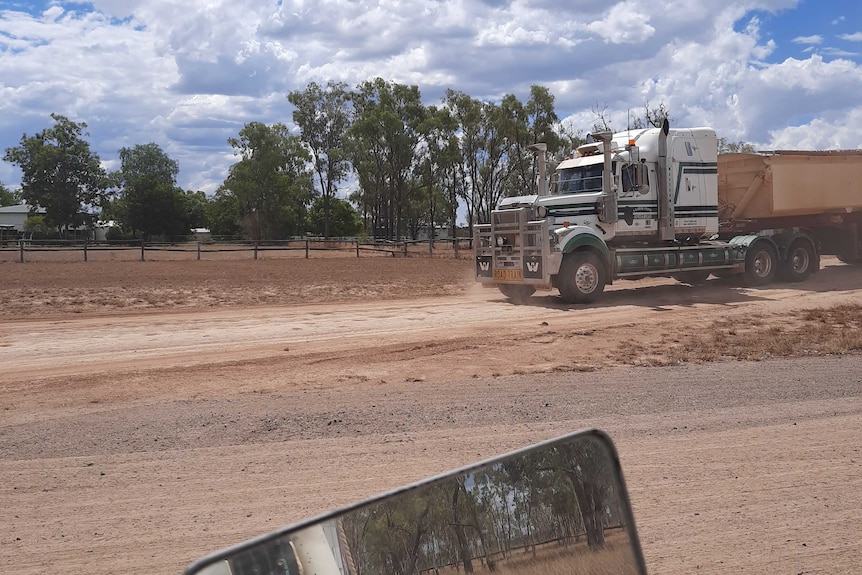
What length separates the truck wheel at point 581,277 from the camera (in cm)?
1734

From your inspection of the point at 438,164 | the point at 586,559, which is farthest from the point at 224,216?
the point at 586,559

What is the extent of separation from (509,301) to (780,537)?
46.5 ft

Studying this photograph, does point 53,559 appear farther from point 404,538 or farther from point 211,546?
point 404,538

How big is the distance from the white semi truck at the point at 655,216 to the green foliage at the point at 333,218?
6033cm

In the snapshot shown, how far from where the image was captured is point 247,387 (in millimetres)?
9398

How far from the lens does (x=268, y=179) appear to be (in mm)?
71438

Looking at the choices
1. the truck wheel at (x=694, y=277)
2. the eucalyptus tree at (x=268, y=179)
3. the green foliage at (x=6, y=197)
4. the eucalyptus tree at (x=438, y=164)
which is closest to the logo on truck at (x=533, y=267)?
the truck wheel at (x=694, y=277)

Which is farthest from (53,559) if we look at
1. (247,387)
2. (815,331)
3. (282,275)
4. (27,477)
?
(282,275)

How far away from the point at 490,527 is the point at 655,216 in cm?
1744

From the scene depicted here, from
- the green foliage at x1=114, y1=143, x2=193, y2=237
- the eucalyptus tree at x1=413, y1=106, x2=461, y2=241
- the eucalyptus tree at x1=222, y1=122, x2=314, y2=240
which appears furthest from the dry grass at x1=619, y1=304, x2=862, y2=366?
the green foliage at x1=114, y1=143, x2=193, y2=237

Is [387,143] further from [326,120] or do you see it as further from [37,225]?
[37,225]

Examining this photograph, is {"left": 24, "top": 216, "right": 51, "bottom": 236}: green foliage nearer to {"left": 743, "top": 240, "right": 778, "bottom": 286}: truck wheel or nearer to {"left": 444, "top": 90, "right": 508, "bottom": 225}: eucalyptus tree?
{"left": 444, "top": 90, "right": 508, "bottom": 225}: eucalyptus tree

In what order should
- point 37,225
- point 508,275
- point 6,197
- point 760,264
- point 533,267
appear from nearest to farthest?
1. point 533,267
2. point 508,275
3. point 760,264
4. point 37,225
5. point 6,197

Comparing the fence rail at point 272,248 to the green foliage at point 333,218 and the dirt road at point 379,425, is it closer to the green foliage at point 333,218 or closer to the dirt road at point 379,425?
the green foliage at point 333,218
